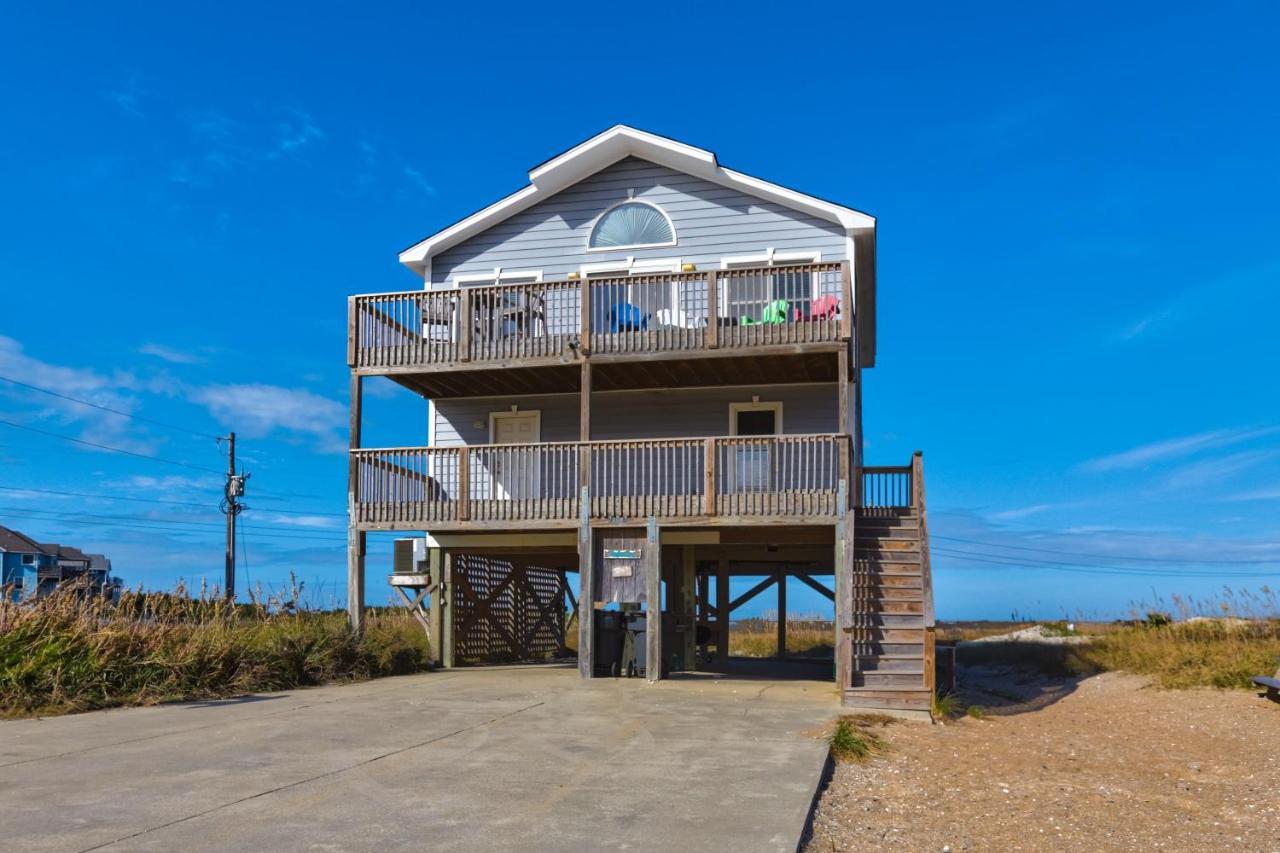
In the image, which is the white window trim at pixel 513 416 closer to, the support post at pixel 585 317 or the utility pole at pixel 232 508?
the support post at pixel 585 317

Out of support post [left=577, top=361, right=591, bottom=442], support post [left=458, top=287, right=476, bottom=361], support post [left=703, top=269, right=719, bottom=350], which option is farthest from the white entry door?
support post [left=703, top=269, right=719, bottom=350]

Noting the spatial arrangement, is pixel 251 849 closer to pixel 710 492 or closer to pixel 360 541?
pixel 710 492

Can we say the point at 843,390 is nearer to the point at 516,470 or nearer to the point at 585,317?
the point at 585,317

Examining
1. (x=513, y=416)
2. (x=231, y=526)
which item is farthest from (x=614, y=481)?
(x=231, y=526)

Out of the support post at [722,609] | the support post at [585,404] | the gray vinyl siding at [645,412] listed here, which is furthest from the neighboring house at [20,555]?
the support post at [585,404]

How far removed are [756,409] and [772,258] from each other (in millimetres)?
2707

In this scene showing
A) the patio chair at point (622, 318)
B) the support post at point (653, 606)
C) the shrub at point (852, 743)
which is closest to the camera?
the shrub at point (852, 743)

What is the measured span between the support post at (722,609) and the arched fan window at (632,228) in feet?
21.0

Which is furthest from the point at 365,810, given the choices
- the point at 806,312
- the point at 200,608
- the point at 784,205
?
the point at 784,205

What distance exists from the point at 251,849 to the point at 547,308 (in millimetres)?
15323

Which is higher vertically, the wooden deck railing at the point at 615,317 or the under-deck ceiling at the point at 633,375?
the wooden deck railing at the point at 615,317

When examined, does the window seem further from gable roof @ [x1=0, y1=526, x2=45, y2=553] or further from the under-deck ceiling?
gable roof @ [x1=0, y1=526, x2=45, y2=553]

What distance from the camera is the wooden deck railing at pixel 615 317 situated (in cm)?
1792

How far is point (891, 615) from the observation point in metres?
14.8
